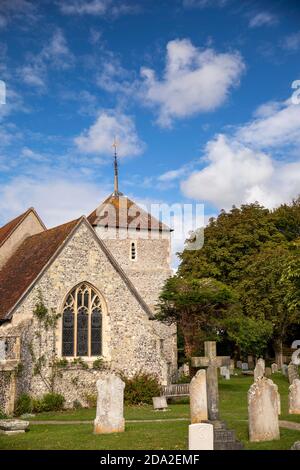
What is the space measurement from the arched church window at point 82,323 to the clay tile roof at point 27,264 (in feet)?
6.56

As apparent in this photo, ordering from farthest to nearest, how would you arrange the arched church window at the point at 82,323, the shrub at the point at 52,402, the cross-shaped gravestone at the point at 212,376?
the arched church window at the point at 82,323
the shrub at the point at 52,402
the cross-shaped gravestone at the point at 212,376

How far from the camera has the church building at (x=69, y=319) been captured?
72.8ft

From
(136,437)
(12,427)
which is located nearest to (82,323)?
(12,427)

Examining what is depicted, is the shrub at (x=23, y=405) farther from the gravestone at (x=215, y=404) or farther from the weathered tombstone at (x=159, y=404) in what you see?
the gravestone at (x=215, y=404)

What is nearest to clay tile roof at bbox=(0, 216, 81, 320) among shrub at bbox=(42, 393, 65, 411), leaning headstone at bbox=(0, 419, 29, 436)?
shrub at bbox=(42, 393, 65, 411)

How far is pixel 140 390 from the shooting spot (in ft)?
77.7

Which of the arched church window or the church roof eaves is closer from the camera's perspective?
the church roof eaves

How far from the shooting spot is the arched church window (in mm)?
23906

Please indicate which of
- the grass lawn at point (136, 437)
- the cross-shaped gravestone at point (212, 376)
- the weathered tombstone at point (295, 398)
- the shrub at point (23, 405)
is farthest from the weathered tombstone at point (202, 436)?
the shrub at point (23, 405)

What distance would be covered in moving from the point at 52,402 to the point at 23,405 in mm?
1448

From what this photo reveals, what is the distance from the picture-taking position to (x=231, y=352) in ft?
160

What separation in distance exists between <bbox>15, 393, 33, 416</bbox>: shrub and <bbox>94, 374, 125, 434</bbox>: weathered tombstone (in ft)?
25.3

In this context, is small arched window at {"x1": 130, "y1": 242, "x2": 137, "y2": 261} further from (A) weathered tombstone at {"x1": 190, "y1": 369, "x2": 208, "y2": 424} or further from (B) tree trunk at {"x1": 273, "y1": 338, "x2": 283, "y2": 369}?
(A) weathered tombstone at {"x1": 190, "y1": 369, "x2": 208, "y2": 424}

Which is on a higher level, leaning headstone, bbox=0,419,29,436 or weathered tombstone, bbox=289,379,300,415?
weathered tombstone, bbox=289,379,300,415
